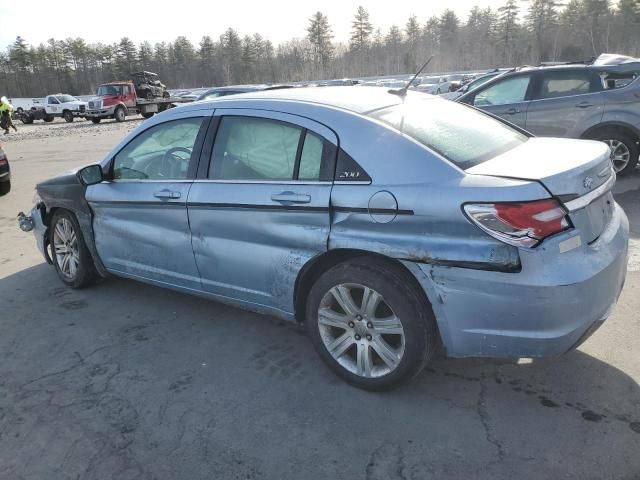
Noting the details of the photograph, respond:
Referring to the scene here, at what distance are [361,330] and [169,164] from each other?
1976 millimetres

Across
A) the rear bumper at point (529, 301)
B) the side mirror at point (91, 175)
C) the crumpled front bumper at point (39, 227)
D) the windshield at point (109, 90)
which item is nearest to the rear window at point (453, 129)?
the rear bumper at point (529, 301)

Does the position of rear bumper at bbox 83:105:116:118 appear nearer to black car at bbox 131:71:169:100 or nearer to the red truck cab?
the red truck cab

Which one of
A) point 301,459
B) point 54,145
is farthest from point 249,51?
point 301,459

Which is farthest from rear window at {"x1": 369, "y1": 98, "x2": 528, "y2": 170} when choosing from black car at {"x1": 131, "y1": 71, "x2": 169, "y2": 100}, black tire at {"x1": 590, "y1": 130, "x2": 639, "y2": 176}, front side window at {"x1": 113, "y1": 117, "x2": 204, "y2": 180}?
black car at {"x1": 131, "y1": 71, "x2": 169, "y2": 100}

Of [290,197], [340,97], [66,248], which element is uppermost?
[340,97]

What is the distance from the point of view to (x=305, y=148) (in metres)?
3.12

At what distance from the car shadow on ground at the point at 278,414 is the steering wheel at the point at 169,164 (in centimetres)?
122

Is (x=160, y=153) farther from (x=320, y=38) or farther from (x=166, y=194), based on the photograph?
(x=320, y=38)

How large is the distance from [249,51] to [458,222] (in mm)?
95010

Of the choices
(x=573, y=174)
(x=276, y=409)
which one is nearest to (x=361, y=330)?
(x=276, y=409)

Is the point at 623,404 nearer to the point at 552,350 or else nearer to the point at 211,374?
the point at 552,350

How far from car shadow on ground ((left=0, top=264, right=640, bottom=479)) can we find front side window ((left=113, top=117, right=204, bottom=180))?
1.24m

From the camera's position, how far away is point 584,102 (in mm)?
7836

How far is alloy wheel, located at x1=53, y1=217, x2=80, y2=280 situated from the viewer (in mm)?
4797
